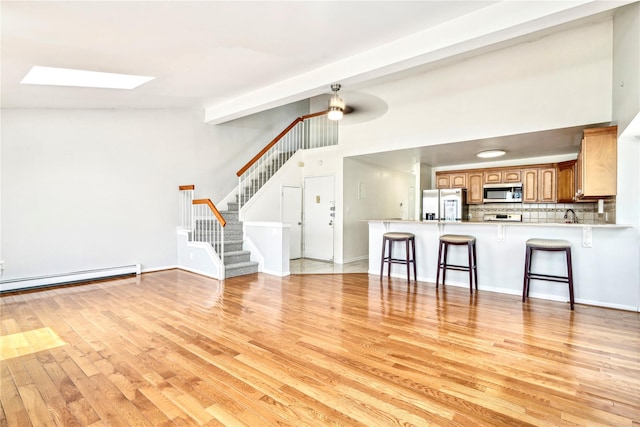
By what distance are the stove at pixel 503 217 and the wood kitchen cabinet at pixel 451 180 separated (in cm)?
87

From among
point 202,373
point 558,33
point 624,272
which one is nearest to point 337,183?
point 558,33

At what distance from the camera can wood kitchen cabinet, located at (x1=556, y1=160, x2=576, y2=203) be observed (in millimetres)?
5891

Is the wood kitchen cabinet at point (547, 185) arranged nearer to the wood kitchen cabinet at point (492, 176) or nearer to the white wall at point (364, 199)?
the wood kitchen cabinet at point (492, 176)

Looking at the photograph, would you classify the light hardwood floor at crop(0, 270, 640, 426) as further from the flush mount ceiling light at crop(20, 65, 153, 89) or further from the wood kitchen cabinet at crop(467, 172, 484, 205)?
the wood kitchen cabinet at crop(467, 172, 484, 205)

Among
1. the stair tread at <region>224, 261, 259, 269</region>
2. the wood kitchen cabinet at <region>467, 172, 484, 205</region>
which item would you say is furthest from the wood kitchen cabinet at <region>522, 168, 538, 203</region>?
the stair tread at <region>224, 261, 259, 269</region>

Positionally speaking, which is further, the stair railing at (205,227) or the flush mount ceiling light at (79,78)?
the stair railing at (205,227)

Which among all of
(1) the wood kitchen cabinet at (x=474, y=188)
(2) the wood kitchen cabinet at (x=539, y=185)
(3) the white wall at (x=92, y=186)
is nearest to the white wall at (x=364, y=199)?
(1) the wood kitchen cabinet at (x=474, y=188)

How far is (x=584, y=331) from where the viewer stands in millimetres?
3148

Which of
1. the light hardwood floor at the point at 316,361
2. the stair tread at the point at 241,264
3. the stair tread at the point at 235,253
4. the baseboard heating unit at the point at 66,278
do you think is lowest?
the light hardwood floor at the point at 316,361

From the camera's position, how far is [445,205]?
764cm

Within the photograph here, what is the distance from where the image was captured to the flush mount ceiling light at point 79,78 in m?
3.83

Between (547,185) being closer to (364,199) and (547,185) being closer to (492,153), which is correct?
(492,153)

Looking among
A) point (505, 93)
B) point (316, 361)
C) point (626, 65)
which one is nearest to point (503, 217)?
point (505, 93)

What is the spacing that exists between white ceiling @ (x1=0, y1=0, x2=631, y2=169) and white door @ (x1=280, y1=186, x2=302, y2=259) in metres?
Result: 3.13
